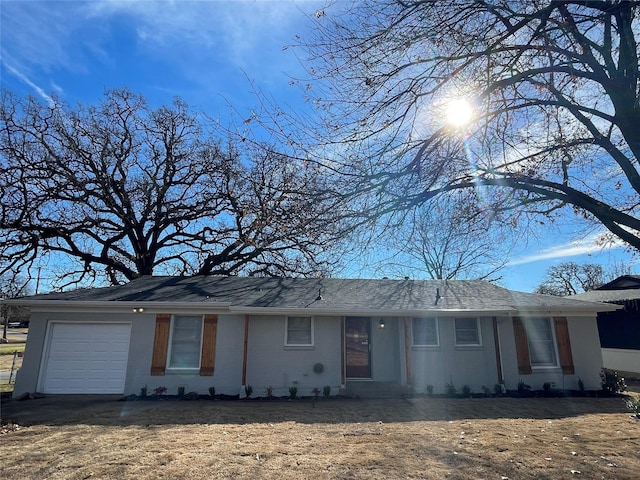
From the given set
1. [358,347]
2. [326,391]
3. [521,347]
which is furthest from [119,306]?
[521,347]

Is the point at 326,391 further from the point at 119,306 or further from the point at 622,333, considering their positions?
the point at 622,333

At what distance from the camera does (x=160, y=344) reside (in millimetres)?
10938

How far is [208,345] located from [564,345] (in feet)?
35.3

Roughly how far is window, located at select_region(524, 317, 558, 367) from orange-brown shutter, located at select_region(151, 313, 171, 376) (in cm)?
1085

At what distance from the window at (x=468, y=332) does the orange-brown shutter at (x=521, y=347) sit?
3.73 feet

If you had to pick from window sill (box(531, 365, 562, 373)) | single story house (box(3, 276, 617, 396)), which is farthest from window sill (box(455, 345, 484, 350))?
window sill (box(531, 365, 562, 373))

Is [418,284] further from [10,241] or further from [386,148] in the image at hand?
[10,241]

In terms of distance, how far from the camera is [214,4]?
17.7 feet

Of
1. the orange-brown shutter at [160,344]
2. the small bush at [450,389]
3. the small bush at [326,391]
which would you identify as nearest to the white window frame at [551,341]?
the small bush at [450,389]

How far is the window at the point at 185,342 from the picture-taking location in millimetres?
11023

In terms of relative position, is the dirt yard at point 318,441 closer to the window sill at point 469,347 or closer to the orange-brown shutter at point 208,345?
the orange-brown shutter at point 208,345

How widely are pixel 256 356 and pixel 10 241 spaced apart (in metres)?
12.6

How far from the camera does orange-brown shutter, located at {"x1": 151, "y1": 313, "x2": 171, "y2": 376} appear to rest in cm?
1079

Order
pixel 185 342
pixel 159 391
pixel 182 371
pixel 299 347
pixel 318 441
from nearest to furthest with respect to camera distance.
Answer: pixel 318 441 → pixel 159 391 → pixel 182 371 → pixel 185 342 → pixel 299 347
